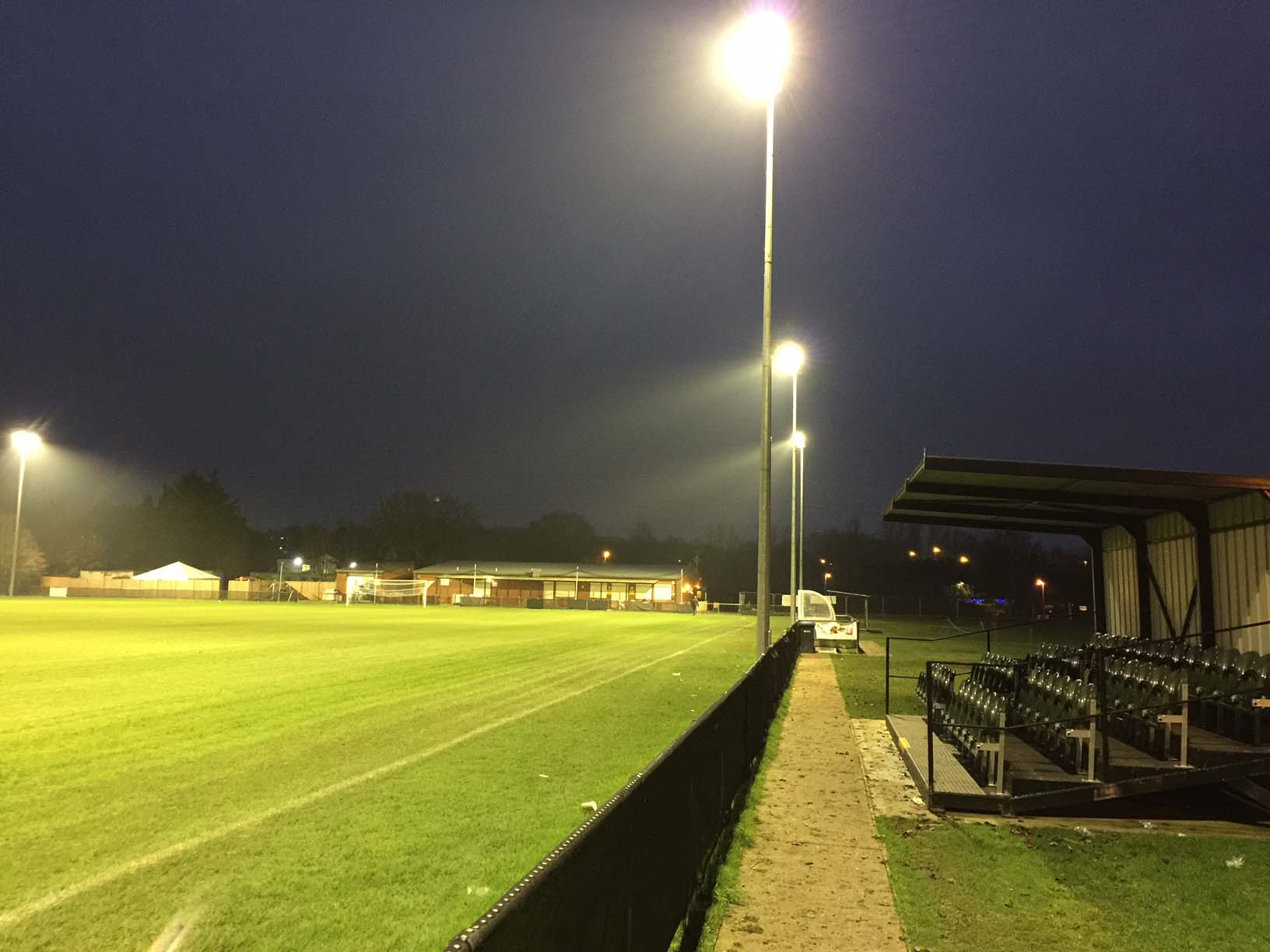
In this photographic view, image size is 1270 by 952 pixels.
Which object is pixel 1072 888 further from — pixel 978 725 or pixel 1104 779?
pixel 978 725

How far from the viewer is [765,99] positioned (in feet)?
55.8

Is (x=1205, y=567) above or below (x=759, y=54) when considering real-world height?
below

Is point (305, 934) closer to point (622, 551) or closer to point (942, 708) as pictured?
point (942, 708)

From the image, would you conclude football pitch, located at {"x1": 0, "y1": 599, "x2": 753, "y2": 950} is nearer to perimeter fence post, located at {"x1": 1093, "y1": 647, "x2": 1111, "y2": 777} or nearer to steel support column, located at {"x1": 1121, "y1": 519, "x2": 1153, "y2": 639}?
perimeter fence post, located at {"x1": 1093, "y1": 647, "x2": 1111, "y2": 777}

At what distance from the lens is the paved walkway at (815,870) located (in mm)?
5203

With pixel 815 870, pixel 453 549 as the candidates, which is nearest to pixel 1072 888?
pixel 815 870

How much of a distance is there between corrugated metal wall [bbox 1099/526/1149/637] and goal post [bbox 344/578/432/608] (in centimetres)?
6763

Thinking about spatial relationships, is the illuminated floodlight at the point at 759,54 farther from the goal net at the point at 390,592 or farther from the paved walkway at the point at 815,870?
the goal net at the point at 390,592

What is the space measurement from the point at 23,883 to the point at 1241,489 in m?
12.5

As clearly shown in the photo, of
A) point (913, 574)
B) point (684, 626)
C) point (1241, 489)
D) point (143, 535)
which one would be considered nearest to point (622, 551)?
point (913, 574)

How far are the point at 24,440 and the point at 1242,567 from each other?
3188 inches

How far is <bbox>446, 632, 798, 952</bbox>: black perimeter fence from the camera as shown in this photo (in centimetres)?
252

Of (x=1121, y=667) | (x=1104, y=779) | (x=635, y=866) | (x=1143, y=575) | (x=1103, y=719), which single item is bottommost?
(x=1104, y=779)

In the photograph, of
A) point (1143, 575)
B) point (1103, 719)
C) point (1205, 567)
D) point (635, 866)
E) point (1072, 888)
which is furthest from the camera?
point (1143, 575)
